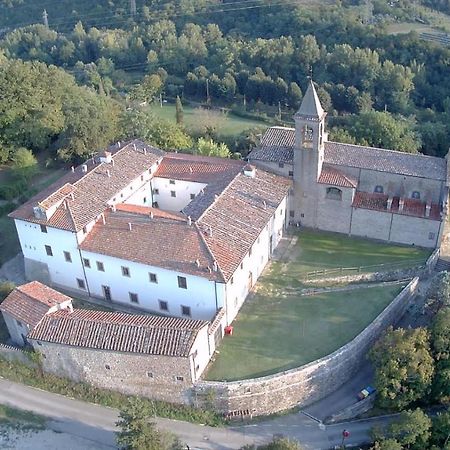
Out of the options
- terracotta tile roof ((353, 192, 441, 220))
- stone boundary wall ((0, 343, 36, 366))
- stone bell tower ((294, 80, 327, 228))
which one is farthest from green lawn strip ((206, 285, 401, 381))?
stone boundary wall ((0, 343, 36, 366))

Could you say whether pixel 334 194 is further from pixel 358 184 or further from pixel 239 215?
pixel 239 215

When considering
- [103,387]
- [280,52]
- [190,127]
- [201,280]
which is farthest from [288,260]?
[280,52]

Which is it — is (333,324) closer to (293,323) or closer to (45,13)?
(293,323)

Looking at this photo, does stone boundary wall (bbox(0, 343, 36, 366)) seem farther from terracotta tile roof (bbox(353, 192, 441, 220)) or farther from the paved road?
terracotta tile roof (bbox(353, 192, 441, 220))

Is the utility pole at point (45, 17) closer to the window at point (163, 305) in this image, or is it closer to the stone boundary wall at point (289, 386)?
the window at point (163, 305)

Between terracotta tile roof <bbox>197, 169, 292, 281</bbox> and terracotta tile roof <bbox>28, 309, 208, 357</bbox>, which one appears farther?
terracotta tile roof <bbox>197, 169, 292, 281</bbox>

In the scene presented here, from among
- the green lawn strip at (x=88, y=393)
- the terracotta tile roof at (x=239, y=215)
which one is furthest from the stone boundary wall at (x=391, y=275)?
the green lawn strip at (x=88, y=393)
